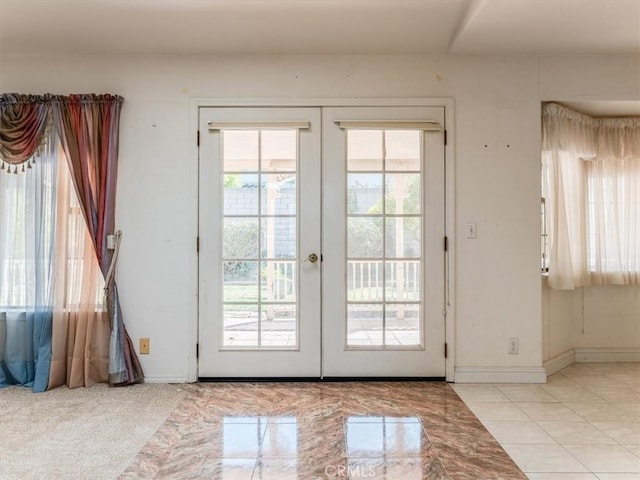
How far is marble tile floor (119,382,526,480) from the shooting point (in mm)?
2035

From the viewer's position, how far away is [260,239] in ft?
10.8

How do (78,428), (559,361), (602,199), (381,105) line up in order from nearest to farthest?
1. (78,428)
2. (381,105)
3. (559,361)
4. (602,199)

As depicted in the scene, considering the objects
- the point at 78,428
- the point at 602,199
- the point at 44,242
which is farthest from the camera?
the point at 602,199

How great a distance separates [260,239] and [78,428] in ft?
5.35

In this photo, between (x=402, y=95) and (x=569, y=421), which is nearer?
(x=569, y=421)

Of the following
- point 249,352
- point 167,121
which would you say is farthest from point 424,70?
point 249,352

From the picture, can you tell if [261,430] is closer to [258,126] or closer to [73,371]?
[73,371]

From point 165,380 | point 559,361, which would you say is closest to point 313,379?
point 165,380

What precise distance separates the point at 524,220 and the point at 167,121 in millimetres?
2763

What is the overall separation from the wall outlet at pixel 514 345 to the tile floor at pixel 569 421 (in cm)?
24

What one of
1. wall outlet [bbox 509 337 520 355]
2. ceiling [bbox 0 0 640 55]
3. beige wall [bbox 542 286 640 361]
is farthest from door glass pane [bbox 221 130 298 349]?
beige wall [bbox 542 286 640 361]

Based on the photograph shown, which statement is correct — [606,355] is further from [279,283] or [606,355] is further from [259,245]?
[259,245]

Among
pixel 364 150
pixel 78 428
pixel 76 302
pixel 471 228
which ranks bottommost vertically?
pixel 78 428

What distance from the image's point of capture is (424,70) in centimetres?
327
